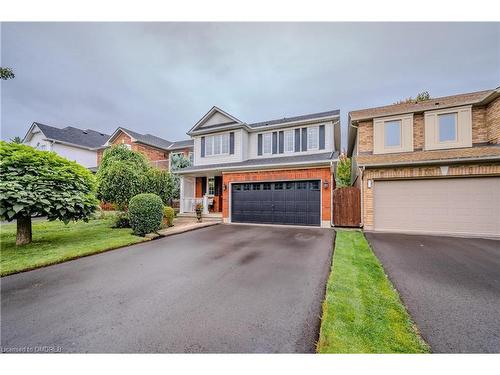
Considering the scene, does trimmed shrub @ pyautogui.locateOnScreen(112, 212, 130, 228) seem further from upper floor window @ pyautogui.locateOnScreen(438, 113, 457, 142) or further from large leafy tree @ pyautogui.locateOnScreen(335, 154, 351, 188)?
large leafy tree @ pyautogui.locateOnScreen(335, 154, 351, 188)

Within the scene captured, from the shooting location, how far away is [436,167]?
8.40 m

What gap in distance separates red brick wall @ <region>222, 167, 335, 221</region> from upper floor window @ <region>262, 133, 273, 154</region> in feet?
8.35

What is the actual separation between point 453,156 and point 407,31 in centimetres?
547

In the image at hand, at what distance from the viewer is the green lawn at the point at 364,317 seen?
83.7 inches

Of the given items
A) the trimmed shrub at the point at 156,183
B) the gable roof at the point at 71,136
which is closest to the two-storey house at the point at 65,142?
the gable roof at the point at 71,136

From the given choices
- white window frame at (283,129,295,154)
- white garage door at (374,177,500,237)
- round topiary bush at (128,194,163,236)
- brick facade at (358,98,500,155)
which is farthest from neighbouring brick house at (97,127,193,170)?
brick facade at (358,98,500,155)

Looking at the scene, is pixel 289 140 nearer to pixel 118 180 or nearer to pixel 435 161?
pixel 435 161

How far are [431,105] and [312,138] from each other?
5.43 meters

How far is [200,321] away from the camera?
2650 mm

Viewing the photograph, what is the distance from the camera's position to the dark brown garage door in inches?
411

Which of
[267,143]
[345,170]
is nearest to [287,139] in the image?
[267,143]

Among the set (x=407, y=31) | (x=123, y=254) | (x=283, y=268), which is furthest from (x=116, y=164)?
(x=407, y=31)

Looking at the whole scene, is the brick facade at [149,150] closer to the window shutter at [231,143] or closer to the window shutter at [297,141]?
the window shutter at [231,143]

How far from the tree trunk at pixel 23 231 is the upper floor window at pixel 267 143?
1128 cm
